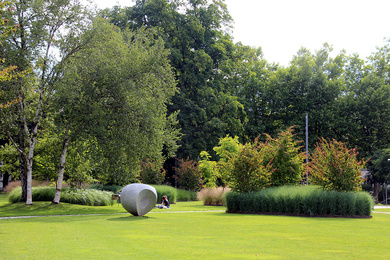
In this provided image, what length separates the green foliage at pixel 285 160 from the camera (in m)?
24.1

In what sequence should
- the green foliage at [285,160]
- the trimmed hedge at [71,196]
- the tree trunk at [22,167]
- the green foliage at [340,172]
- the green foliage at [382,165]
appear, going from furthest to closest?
the green foliage at [382,165]
the trimmed hedge at [71,196]
the tree trunk at [22,167]
the green foliage at [285,160]
the green foliage at [340,172]

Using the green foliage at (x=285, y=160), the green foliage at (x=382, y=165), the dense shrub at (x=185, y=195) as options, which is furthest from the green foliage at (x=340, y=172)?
the green foliage at (x=382, y=165)

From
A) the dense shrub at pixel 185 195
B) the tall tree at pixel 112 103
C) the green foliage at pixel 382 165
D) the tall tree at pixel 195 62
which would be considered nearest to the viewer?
the tall tree at pixel 112 103

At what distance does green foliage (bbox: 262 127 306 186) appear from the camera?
79.1ft

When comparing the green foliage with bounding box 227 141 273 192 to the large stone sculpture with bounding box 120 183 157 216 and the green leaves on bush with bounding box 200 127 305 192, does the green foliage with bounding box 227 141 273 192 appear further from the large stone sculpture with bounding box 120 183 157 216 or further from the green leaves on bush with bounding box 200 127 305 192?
the large stone sculpture with bounding box 120 183 157 216

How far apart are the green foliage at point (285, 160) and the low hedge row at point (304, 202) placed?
220 cm

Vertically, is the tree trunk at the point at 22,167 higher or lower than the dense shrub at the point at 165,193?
higher

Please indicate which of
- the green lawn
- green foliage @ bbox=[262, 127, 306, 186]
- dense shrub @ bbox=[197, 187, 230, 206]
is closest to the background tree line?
dense shrub @ bbox=[197, 187, 230, 206]

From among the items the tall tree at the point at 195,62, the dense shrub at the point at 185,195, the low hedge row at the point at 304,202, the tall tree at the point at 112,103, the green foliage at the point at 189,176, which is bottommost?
the dense shrub at the point at 185,195

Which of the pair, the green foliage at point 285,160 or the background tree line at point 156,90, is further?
the green foliage at point 285,160

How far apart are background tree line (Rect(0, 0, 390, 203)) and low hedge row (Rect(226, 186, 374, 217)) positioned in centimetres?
631

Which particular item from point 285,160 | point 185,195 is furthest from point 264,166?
point 185,195

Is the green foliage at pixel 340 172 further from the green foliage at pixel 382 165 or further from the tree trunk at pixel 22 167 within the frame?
the green foliage at pixel 382 165

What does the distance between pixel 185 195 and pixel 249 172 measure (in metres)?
15.6
